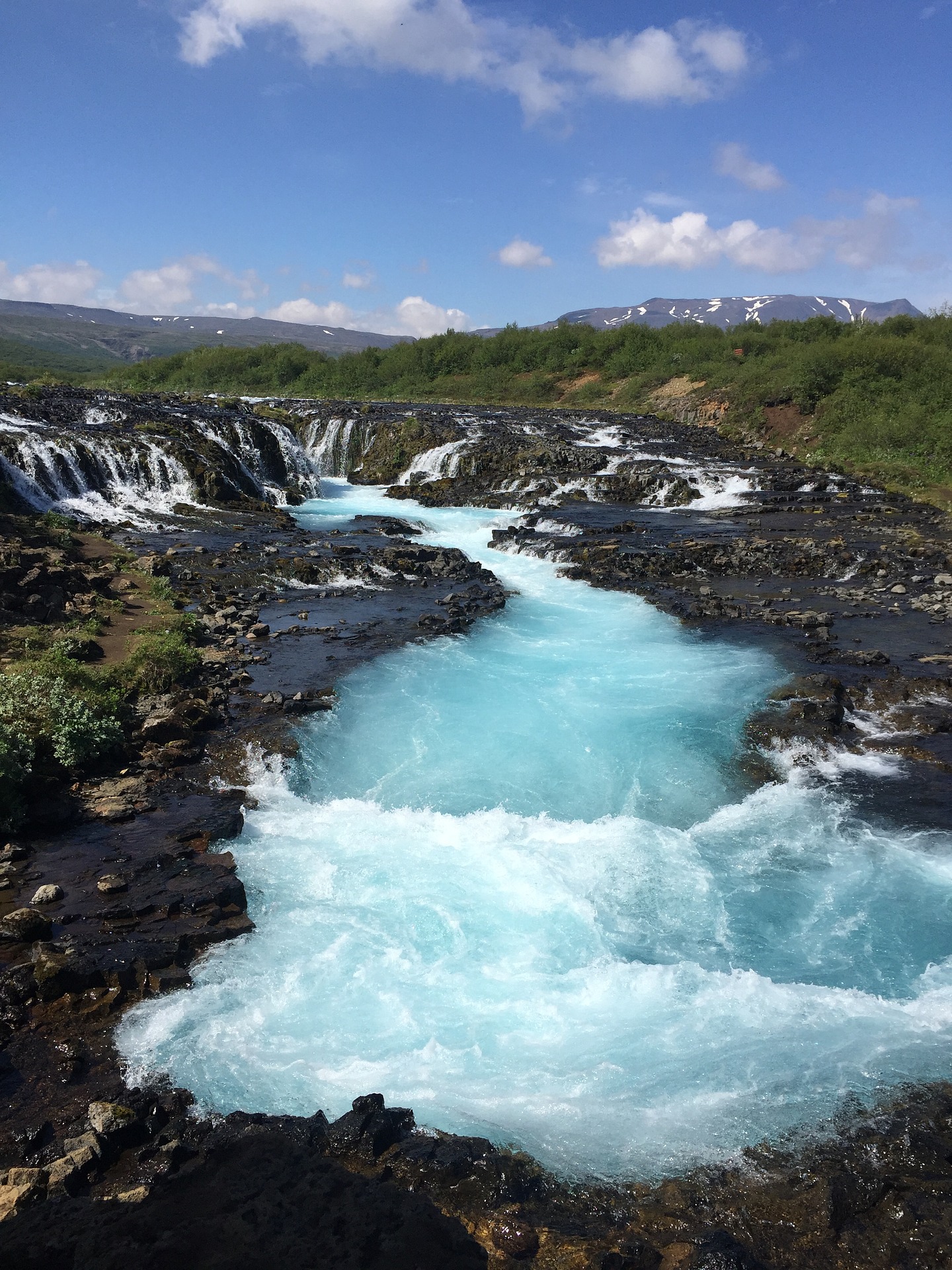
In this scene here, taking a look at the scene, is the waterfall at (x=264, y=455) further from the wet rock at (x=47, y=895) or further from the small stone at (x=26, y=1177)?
the small stone at (x=26, y=1177)

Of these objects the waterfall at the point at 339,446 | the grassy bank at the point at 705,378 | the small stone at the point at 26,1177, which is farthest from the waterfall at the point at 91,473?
the grassy bank at the point at 705,378

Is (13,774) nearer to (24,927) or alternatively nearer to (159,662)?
(24,927)

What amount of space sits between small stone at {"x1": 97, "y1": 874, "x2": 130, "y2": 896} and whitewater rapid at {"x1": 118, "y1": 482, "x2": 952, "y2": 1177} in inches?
46.2

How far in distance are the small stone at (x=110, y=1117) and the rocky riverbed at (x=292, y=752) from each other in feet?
Result: 0.06

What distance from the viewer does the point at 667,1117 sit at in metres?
5.31

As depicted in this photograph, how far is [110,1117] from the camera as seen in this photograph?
4.93 metres

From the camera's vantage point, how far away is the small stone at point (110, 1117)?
484 centimetres

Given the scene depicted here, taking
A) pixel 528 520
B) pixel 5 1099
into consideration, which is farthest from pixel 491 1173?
pixel 528 520

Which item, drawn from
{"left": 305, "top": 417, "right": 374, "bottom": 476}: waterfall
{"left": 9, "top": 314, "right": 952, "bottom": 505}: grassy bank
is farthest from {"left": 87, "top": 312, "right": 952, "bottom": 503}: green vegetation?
{"left": 305, "top": 417, "right": 374, "bottom": 476}: waterfall

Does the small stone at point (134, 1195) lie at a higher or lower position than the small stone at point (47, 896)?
lower

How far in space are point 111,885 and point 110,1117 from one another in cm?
275

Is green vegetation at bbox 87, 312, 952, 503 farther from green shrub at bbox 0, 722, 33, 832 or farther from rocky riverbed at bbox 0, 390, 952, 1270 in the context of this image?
green shrub at bbox 0, 722, 33, 832

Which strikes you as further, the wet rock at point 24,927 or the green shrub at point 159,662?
the green shrub at point 159,662

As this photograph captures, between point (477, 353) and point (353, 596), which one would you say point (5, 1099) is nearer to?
point (353, 596)
